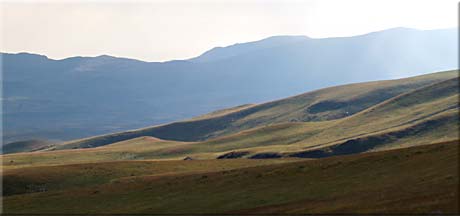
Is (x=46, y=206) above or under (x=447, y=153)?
under

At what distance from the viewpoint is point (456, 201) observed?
115 feet

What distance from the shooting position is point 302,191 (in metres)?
52.6

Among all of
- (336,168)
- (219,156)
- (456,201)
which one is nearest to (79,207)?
(336,168)

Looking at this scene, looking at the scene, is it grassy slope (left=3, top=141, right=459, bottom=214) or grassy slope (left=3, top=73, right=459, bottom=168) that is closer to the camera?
grassy slope (left=3, top=141, right=459, bottom=214)

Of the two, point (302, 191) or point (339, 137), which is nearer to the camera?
point (302, 191)

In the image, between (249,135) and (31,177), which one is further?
(249,135)

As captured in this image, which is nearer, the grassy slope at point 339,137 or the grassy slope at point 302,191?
the grassy slope at point 302,191

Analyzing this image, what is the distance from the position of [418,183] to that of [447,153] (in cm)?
1123

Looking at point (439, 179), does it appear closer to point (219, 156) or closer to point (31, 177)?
point (31, 177)

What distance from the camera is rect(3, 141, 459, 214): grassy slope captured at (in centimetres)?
4031

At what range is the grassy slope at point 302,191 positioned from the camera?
40.3 m

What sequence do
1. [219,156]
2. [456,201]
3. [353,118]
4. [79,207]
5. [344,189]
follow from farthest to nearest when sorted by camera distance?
[353,118], [219,156], [79,207], [344,189], [456,201]

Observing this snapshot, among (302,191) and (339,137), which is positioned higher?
(302,191)

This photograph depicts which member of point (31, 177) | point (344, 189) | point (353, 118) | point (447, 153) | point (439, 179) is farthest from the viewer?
point (353, 118)
